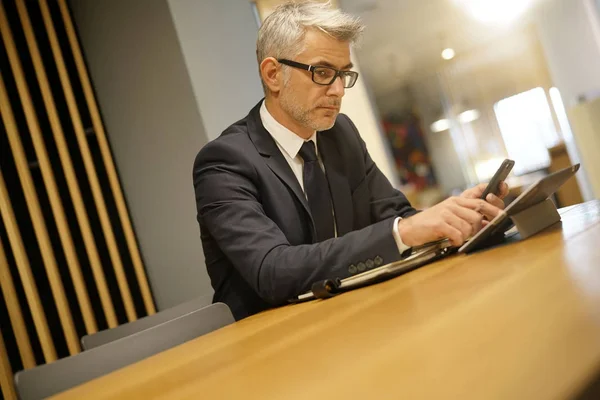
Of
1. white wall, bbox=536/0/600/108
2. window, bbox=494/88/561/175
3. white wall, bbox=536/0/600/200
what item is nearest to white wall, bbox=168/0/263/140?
white wall, bbox=536/0/600/200

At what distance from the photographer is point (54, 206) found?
2658 millimetres

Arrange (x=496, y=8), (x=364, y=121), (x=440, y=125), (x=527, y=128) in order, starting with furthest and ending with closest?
(x=440, y=125) → (x=527, y=128) → (x=496, y=8) → (x=364, y=121)

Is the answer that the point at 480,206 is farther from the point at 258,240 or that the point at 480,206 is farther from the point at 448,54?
the point at 448,54

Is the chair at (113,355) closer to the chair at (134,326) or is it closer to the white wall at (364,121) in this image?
the chair at (134,326)

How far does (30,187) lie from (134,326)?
122 cm

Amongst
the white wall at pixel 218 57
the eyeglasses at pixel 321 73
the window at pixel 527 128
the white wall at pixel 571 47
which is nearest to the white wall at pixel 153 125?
the white wall at pixel 218 57

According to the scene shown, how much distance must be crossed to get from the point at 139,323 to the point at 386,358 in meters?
1.39

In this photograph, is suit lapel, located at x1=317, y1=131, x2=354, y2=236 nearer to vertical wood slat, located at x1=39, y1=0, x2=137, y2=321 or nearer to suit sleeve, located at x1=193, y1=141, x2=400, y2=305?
suit sleeve, located at x1=193, y1=141, x2=400, y2=305

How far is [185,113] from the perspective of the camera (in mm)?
2504

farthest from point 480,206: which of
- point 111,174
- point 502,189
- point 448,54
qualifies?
point 448,54

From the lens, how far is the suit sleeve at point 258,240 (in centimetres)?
130

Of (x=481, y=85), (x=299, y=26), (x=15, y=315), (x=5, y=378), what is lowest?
(x=5, y=378)

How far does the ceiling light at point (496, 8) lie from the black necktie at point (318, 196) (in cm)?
588

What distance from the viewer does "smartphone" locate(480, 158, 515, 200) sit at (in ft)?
4.28
